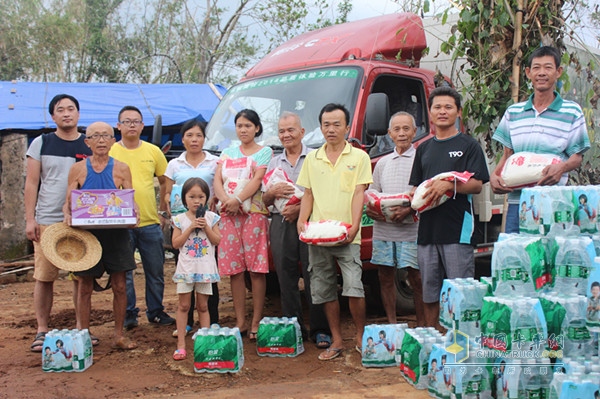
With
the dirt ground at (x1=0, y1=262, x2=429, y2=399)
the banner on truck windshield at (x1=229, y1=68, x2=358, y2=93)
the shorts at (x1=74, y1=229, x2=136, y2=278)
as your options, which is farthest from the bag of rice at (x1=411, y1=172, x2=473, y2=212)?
the shorts at (x1=74, y1=229, x2=136, y2=278)

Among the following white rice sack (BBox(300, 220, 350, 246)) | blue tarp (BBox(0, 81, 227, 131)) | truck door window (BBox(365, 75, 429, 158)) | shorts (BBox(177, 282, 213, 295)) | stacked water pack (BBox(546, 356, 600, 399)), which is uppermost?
blue tarp (BBox(0, 81, 227, 131))

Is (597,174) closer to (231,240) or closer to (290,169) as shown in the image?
(290,169)

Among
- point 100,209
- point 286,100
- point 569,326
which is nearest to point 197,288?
point 100,209

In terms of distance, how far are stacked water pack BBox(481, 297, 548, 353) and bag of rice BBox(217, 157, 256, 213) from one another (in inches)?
98.2

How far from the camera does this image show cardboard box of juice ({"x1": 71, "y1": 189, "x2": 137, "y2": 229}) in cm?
482

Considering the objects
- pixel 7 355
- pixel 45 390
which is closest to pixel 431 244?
pixel 45 390

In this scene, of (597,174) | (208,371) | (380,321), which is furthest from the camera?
(597,174)

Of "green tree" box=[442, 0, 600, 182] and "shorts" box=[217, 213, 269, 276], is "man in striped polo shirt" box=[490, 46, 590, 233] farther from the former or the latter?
"shorts" box=[217, 213, 269, 276]

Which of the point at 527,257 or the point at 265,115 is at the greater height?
the point at 265,115

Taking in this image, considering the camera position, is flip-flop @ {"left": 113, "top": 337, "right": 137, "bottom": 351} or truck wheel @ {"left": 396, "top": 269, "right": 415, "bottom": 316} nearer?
flip-flop @ {"left": 113, "top": 337, "right": 137, "bottom": 351}

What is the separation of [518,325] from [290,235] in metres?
2.29

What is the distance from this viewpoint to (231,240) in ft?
17.4

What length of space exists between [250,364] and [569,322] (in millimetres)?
2405

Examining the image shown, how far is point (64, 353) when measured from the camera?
183 inches
